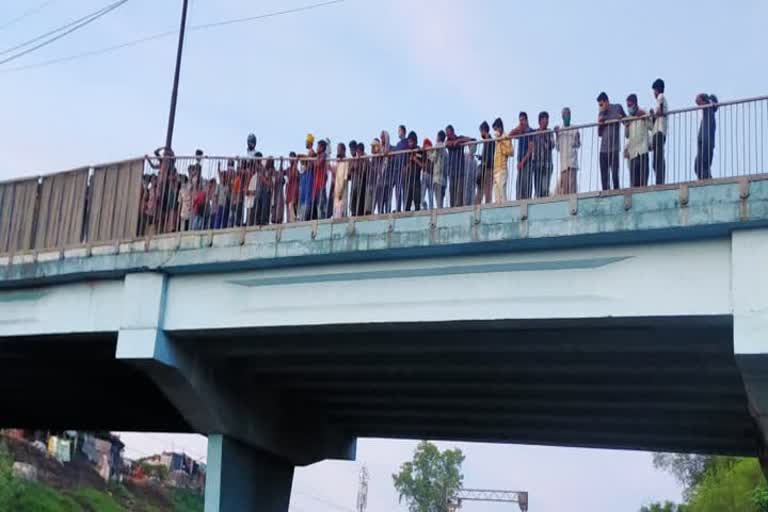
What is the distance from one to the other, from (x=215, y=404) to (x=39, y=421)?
1204cm

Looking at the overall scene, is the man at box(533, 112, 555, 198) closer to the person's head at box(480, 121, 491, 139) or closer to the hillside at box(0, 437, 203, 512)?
the person's head at box(480, 121, 491, 139)

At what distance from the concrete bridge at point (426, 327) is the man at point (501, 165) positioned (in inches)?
23.4

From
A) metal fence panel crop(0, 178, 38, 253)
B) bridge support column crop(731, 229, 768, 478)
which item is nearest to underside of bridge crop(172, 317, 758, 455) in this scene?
bridge support column crop(731, 229, 768, 478)

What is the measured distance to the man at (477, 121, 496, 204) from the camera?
1473 centimetres

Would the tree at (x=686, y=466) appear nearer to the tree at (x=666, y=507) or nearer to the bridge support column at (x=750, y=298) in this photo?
the tree at (x=666, y=507)

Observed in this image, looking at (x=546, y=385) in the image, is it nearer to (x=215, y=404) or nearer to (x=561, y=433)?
(x=561, y=433)

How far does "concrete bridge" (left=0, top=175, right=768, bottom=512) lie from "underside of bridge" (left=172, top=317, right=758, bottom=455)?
0.06 metres

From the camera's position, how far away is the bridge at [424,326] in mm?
12805

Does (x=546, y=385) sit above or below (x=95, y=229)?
below

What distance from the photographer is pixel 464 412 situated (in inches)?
808

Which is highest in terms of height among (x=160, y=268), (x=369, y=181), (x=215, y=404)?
(x=369, y=181)

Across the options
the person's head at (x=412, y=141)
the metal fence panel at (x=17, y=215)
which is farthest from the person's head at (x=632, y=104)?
the metal fence panel at (x=17, y=215)

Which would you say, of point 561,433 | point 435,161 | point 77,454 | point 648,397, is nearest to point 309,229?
point 435,161

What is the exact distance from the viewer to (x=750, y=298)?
39.9ft
